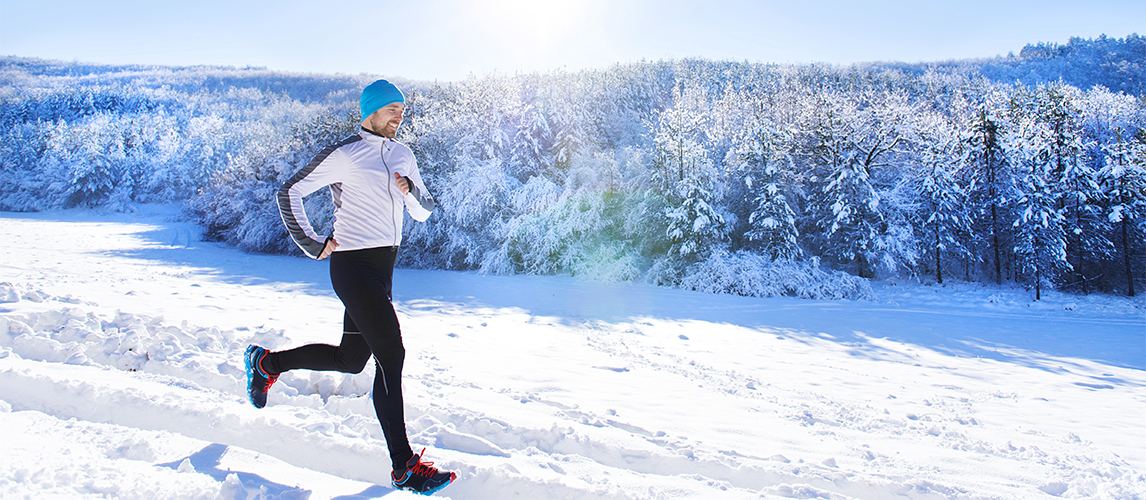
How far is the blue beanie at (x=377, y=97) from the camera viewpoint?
260 cm

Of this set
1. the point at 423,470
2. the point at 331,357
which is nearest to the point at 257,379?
the point at 331,357

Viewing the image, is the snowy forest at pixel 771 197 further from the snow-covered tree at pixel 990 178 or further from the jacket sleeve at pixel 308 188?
the jacket sleeve at pixel 308 188

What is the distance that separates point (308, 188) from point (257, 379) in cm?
113

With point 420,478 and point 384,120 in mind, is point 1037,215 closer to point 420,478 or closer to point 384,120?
point 384,120

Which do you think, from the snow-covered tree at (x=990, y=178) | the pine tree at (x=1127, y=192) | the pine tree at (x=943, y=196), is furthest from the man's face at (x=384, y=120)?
the pine tree at (x=1127, y=192)

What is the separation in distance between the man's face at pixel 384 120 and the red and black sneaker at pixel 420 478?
1.57 metres

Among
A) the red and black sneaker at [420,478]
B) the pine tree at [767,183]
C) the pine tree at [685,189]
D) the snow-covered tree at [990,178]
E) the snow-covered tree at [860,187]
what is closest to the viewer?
the red and black sneaker at [420,478]

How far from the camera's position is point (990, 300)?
16953 mm

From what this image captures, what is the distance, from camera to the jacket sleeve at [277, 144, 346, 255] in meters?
2.51

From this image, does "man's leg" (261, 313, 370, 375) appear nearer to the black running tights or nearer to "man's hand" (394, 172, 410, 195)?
the black running tights

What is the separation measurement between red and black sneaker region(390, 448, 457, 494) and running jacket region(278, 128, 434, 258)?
1.02 meters

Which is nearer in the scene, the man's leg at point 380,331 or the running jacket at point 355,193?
the man's leg at point 380,331

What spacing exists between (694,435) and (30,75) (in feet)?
604

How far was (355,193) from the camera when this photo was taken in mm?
2506
